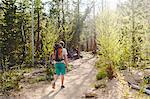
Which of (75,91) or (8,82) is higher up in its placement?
(8,82)

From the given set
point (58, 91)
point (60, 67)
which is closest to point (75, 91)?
point (58, 91)

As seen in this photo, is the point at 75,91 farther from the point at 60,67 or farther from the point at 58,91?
the point at 60,67

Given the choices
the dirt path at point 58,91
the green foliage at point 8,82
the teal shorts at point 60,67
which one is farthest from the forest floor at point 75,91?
the teal shorts at point 60,67

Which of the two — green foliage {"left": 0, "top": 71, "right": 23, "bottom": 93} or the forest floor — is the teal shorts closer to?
the forest floor

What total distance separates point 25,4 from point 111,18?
12294 mm

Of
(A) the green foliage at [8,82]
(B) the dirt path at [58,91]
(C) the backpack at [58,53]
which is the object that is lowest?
(B) the dirt path at [58,91]

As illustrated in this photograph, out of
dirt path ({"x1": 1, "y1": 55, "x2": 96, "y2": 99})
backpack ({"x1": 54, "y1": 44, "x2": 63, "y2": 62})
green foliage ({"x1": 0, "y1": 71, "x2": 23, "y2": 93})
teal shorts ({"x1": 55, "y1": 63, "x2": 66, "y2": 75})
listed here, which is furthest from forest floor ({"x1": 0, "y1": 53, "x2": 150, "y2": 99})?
backpack ({"x1": 54, "y1": 44, "x2": 63, "y2": 62})

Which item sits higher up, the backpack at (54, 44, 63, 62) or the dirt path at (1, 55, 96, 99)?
the backpack at (54, 44, 63, 62)

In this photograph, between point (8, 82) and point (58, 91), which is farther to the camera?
point (58, 91)

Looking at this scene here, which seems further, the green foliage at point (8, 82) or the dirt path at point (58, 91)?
the green foliage at point (8, 82)

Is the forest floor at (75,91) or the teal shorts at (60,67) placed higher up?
the teal shorts at (60,67)

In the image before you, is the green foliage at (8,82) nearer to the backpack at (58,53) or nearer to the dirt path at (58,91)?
the dirt path at (58,91)

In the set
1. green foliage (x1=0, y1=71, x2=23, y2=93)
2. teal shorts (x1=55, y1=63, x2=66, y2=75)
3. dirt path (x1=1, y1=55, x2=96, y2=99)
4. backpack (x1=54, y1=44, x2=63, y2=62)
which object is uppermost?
backpack (x1=54, y1=44, x2=63, y2=62)

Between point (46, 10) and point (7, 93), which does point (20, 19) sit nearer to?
point (46, 10)
